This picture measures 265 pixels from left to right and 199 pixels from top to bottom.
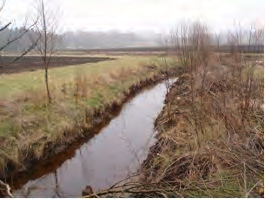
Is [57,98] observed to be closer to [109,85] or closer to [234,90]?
[109,85]

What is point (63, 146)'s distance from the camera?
843cm

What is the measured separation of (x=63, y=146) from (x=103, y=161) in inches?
57.3

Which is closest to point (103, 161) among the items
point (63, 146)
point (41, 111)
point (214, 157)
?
point (63, 146)

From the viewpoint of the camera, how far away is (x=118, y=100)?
13.6 metres

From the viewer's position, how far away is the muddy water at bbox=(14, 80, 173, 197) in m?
6.34

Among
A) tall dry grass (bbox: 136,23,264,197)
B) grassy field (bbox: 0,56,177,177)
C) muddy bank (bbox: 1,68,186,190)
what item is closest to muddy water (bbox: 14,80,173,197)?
muddy bank (bbox: 1,68,186,190)

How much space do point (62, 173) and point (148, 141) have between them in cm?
261

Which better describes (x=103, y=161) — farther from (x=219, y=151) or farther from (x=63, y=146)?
(x=219, y=151)

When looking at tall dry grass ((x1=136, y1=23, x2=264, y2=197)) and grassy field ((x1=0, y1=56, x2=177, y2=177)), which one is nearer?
tall dry grass ((x1=136, y1=23, x2=264, y2=197))

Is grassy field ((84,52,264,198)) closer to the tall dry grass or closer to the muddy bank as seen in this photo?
the tall dry grass

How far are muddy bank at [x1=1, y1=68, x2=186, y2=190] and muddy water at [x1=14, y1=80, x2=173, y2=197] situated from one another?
0.72 ft

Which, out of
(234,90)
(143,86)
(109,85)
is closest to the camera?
(234,90)

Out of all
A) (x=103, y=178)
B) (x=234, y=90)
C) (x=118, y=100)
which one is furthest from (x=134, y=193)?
(x=118, y=100)

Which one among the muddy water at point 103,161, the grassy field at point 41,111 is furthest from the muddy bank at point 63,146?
the muddy water at point 103,161
